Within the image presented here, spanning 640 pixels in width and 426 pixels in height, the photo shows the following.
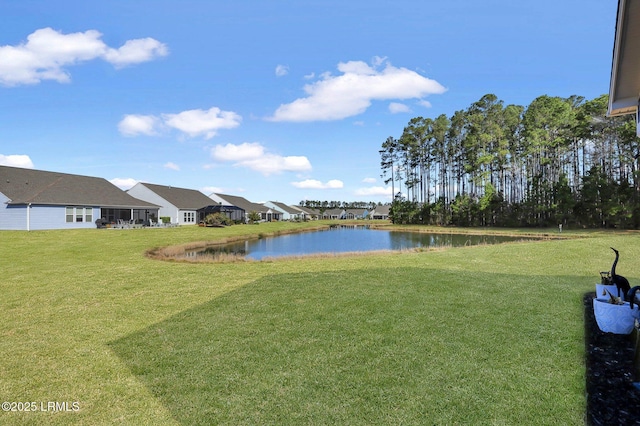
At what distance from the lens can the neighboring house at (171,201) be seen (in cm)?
3494

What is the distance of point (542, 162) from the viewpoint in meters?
32.9

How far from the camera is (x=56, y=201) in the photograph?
75.9ft

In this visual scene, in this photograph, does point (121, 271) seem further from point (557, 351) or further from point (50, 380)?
point (557, 351)

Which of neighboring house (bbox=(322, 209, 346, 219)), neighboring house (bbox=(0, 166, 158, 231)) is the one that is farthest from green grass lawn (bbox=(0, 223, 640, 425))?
neighboring house (bbox=(322, 209, 346, 219))

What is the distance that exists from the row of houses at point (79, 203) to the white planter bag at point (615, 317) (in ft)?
99.2

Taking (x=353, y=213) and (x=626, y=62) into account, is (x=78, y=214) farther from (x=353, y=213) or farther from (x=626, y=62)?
(x=353, y=213)

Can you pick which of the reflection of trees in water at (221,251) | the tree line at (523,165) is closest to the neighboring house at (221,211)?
the reflection of trees in water at (221,251)

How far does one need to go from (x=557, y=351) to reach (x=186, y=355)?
4261 mm

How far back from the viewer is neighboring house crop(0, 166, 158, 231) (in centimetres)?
2155

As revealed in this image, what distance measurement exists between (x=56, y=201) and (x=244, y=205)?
106 feet

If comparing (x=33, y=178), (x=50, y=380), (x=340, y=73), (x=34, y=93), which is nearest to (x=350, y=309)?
(x=50, y=380)

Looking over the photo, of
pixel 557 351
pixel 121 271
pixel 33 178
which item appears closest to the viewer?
pixel 557 351

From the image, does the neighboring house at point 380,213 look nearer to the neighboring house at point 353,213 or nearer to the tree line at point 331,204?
the neighboring house at point 353,213

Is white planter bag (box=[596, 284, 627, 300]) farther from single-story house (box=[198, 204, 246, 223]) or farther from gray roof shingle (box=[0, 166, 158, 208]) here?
single-story house (box=[198, 204, 246, 223])
